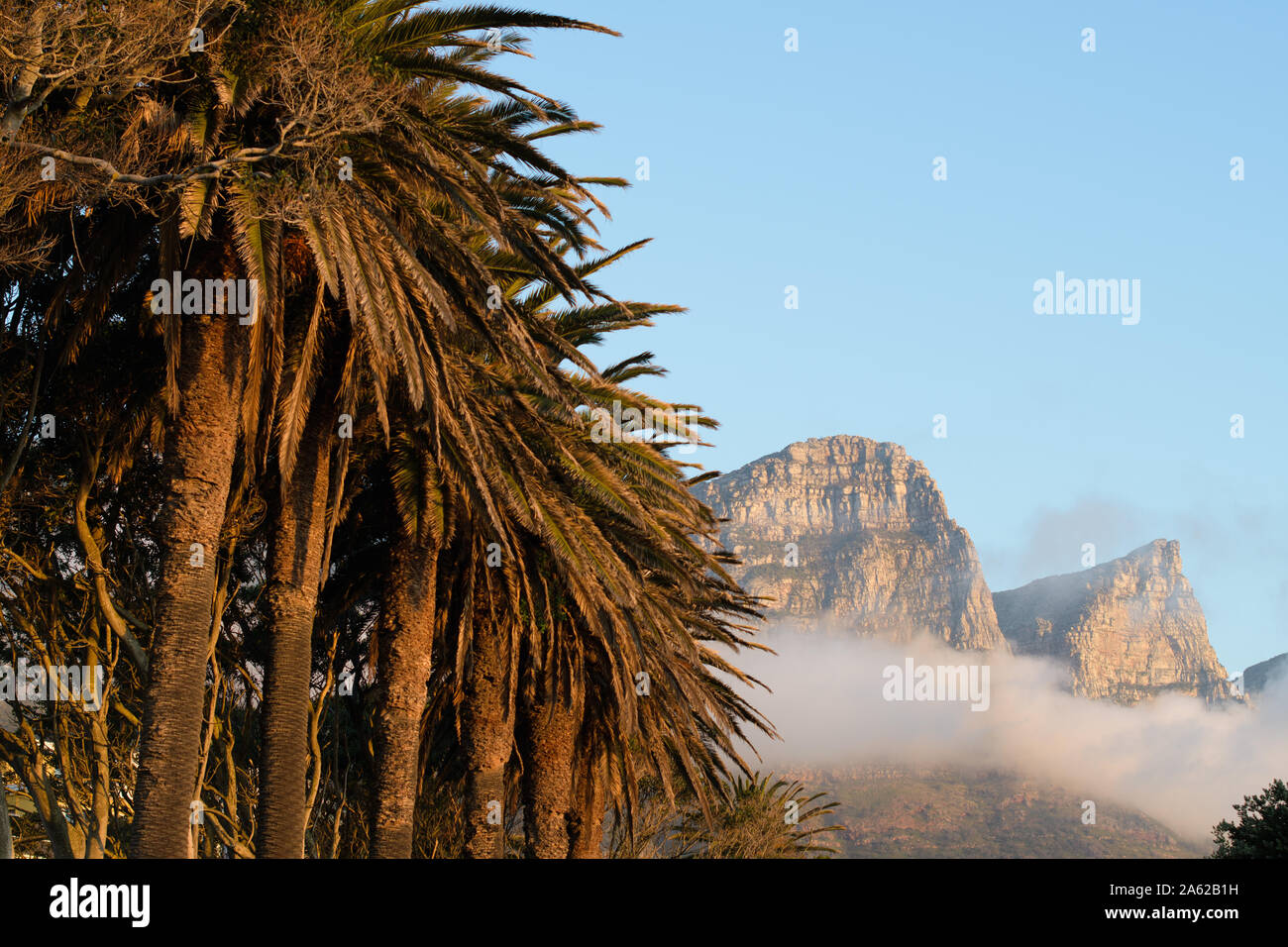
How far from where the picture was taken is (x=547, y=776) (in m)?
19.9

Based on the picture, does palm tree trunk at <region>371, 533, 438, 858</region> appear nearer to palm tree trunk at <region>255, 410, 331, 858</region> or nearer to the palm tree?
palm tree trunk at <region>255, 410, 331, 858</region>

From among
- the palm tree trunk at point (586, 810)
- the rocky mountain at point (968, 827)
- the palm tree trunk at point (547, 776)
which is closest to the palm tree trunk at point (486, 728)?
the palm tree trunk at point (547, 776)

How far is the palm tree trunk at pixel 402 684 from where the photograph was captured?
600 inches

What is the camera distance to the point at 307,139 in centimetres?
1180

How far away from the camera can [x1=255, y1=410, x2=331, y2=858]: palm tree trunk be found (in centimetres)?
1309

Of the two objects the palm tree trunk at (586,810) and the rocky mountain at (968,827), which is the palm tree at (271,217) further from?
the rocky mountain at (968,827)

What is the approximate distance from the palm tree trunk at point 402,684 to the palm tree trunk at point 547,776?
4277 mm

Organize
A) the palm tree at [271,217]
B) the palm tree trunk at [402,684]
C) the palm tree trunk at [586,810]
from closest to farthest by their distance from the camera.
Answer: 1. the palm tree at [271,217]
2. the palm tree trunk at [402,684]
3. the palm tree trunk at [586,810]

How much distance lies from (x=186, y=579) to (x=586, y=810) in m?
11.8

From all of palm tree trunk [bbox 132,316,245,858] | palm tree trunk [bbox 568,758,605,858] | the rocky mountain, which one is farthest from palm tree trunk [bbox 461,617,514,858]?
the rocky mountain

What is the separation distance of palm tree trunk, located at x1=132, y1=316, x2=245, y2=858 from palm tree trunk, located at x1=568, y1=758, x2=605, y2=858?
34.1 ft

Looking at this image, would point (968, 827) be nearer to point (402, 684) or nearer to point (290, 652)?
point (402, 684)

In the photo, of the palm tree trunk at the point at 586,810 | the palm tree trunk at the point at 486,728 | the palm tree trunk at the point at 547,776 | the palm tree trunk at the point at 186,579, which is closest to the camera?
the palm tree trunk at the point at 186,579
